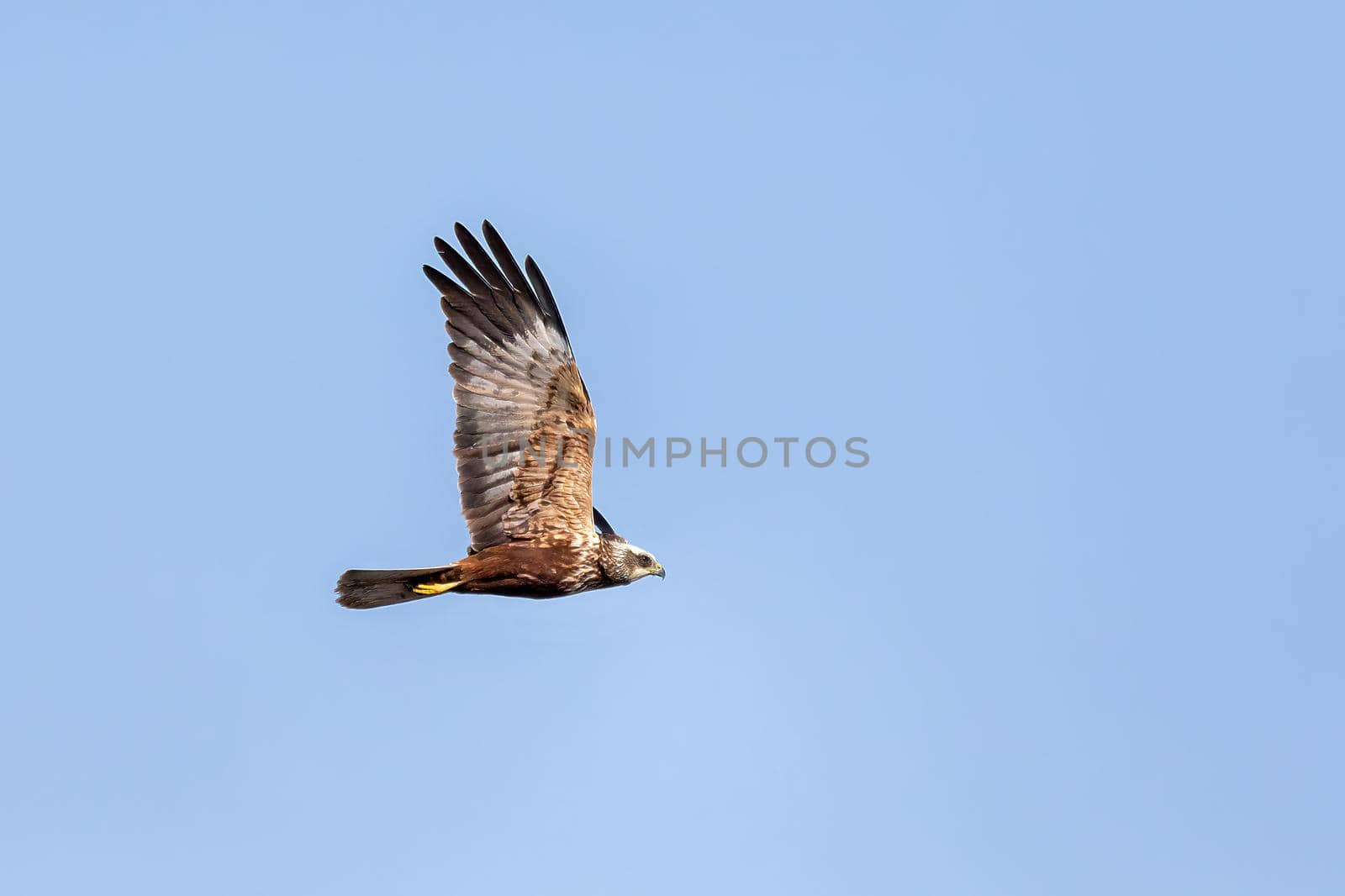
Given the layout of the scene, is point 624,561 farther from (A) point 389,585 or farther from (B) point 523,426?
(A) point 389,585

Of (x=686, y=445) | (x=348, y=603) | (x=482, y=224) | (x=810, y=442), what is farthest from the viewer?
(x=810, y=442)

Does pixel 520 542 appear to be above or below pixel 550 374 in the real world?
below

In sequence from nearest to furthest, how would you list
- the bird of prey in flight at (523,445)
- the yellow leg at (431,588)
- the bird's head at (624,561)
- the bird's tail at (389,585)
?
the bird's tail at (389,585) → the yellow leg at (431,588) → the bird of prey in flight at (523,445) → the bird's head at (624,561)

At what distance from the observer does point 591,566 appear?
11266 mm

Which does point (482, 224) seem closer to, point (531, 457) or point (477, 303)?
point (477, 303)

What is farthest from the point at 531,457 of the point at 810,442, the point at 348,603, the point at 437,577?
the point at 810,442

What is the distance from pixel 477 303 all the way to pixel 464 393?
923 mm

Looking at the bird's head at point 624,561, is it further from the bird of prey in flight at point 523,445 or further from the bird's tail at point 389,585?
the bird's tail at point 389,585

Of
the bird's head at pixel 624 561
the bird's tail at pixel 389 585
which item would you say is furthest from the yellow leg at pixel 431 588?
the bird's head at pixel 624 561

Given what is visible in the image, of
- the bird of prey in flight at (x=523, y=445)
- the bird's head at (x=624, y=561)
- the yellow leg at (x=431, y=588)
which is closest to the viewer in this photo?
the yellow leg at (x=431, y=588)

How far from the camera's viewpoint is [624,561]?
37.8 ft

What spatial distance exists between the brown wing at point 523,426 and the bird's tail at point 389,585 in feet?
1.83

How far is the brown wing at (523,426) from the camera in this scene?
11.0 meters

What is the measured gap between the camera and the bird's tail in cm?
1058
